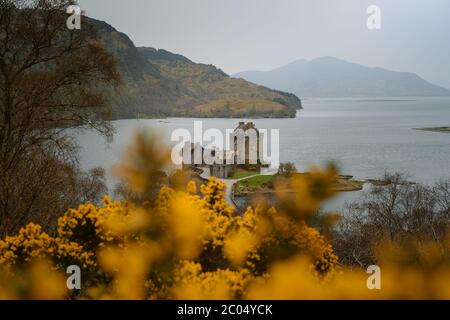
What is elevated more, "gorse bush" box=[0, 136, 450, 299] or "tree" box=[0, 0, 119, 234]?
"tree" box=[0, 0, 119, 234]

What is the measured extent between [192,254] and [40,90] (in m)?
6.81

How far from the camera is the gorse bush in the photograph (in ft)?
13.2

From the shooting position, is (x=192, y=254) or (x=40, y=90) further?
(x=40, y=90)

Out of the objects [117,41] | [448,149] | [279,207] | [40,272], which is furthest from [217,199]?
[117,41]

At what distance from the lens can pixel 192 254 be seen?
4375mm

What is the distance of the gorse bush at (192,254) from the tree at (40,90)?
4669 millimetres

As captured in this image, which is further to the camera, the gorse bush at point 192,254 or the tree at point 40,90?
the tree at point 40,90

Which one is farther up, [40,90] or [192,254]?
[40,90]

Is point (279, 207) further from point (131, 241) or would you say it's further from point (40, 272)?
point (40, 272)

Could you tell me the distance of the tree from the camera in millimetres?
9312

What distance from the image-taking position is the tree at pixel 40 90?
9.31 m

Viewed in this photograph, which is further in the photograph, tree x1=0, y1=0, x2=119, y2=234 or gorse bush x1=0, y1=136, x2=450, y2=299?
tree x1=0, y1=0, x2=119, y2=234

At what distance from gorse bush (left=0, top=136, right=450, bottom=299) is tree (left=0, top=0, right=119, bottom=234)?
15.3 feet

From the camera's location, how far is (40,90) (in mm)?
9641
